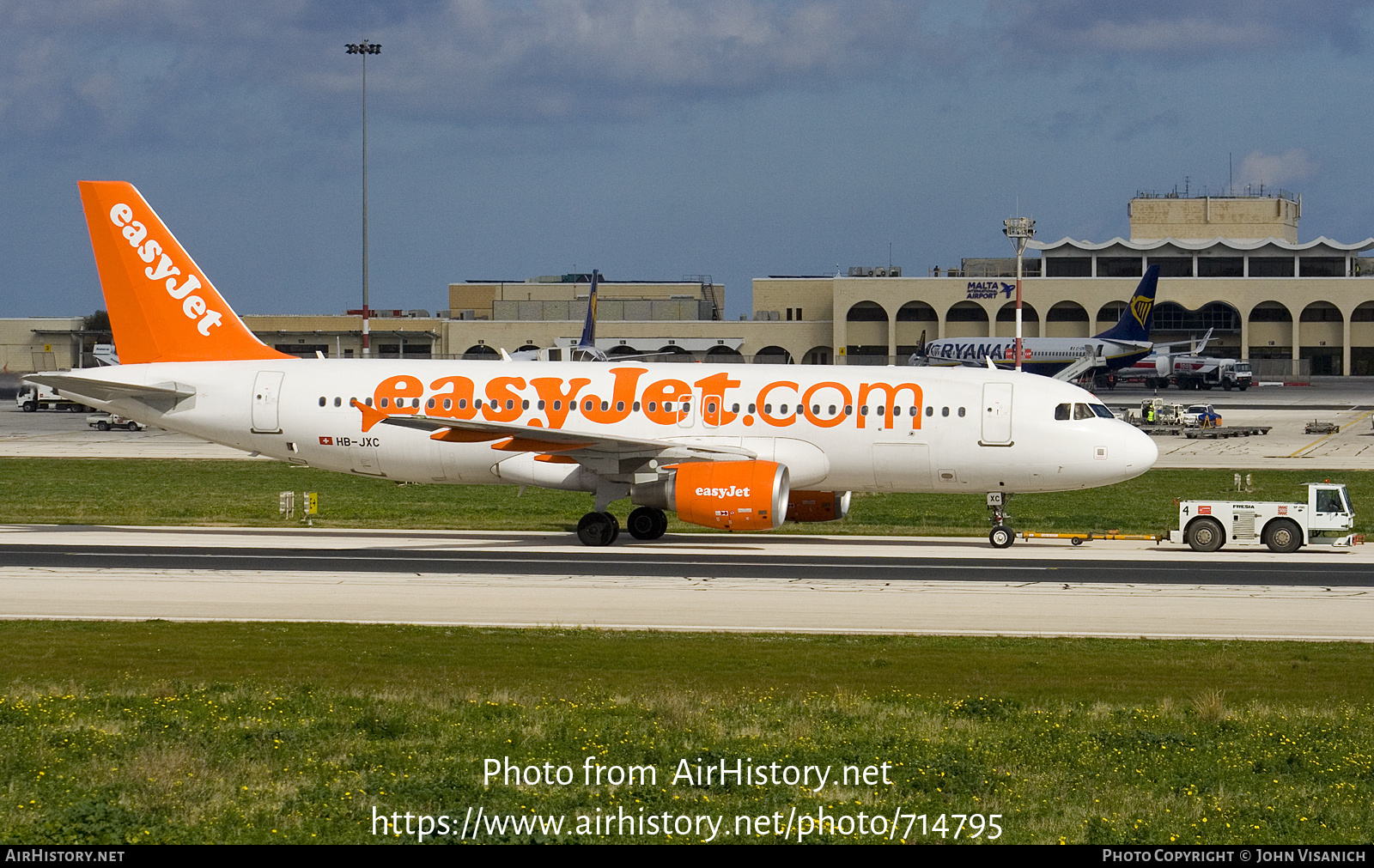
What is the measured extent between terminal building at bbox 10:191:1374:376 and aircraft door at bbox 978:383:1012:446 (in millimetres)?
111950

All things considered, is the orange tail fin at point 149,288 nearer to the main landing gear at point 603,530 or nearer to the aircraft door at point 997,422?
the main landing gear at point 603,530

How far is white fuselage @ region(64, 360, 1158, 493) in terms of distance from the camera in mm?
35531

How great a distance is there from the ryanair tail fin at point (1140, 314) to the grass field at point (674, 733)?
105 metres

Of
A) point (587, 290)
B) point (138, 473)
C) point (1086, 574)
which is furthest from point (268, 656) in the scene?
point (587, 290)

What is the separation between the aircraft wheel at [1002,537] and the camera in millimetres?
36281

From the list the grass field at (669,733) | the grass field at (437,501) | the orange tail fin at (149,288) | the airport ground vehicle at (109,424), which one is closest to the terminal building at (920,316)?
the airport ground vehicle at (109,424)

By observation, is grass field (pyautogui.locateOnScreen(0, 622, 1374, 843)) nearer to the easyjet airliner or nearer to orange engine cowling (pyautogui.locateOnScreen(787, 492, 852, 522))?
the easyjet airliner

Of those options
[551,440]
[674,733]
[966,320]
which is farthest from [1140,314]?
[674,733]

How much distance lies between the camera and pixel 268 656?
21.4 m

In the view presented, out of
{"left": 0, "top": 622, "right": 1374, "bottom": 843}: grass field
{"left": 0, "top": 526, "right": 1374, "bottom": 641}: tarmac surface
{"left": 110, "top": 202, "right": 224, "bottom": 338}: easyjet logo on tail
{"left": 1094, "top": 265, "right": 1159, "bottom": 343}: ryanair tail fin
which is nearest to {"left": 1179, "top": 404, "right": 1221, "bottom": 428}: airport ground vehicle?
{"left": 1094, "top": 265, "right": 1159, "bottom": 343}: ryanair tail fin

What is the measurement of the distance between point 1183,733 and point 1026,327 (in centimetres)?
14877

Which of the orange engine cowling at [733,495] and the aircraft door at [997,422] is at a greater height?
the aircraft door at [997,422]

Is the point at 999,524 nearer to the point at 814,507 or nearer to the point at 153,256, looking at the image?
the point at 814,507
